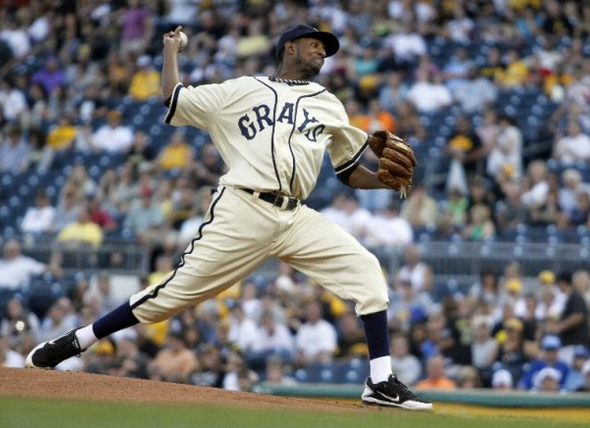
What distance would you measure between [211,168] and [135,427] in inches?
351

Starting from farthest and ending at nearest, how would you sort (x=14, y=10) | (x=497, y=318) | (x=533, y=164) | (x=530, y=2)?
(x=14, y=10) < (x=530, y=2) < (x=533, y=164) < (x=497, y=318)

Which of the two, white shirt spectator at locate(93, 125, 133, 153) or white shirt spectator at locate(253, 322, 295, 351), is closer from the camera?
white shirt spectator at locate(253, 322, 295, 351)

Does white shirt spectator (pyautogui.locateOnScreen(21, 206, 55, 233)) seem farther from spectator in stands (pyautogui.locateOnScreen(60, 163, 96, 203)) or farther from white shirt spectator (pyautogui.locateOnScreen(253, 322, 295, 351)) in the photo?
white shirt spectator (pyautogui.locateOnScreen(253, 322, 295, 351))

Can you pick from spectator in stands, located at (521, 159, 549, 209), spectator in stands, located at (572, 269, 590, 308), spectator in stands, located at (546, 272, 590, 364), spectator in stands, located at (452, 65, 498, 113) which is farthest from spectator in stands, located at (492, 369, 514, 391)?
spectator in stands, located at (452, 65, 498, 113)

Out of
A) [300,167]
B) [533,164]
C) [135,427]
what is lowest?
[135,427]

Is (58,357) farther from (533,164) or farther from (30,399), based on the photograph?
(533,164)

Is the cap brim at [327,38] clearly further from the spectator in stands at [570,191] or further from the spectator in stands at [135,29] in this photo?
the spectator in stands at [135,29]

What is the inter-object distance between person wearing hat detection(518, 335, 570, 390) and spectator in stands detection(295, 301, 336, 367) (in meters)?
1.64

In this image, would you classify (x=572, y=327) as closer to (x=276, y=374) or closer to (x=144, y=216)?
(x=276, y=374)

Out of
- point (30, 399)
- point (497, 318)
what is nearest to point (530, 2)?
point (497, 318)

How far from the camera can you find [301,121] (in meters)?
6.56

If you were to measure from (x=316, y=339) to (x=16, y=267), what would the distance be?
3429mm

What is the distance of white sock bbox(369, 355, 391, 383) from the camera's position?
21.6 ft

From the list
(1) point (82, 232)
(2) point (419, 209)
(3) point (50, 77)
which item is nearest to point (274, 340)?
(2) point (419, 209)
